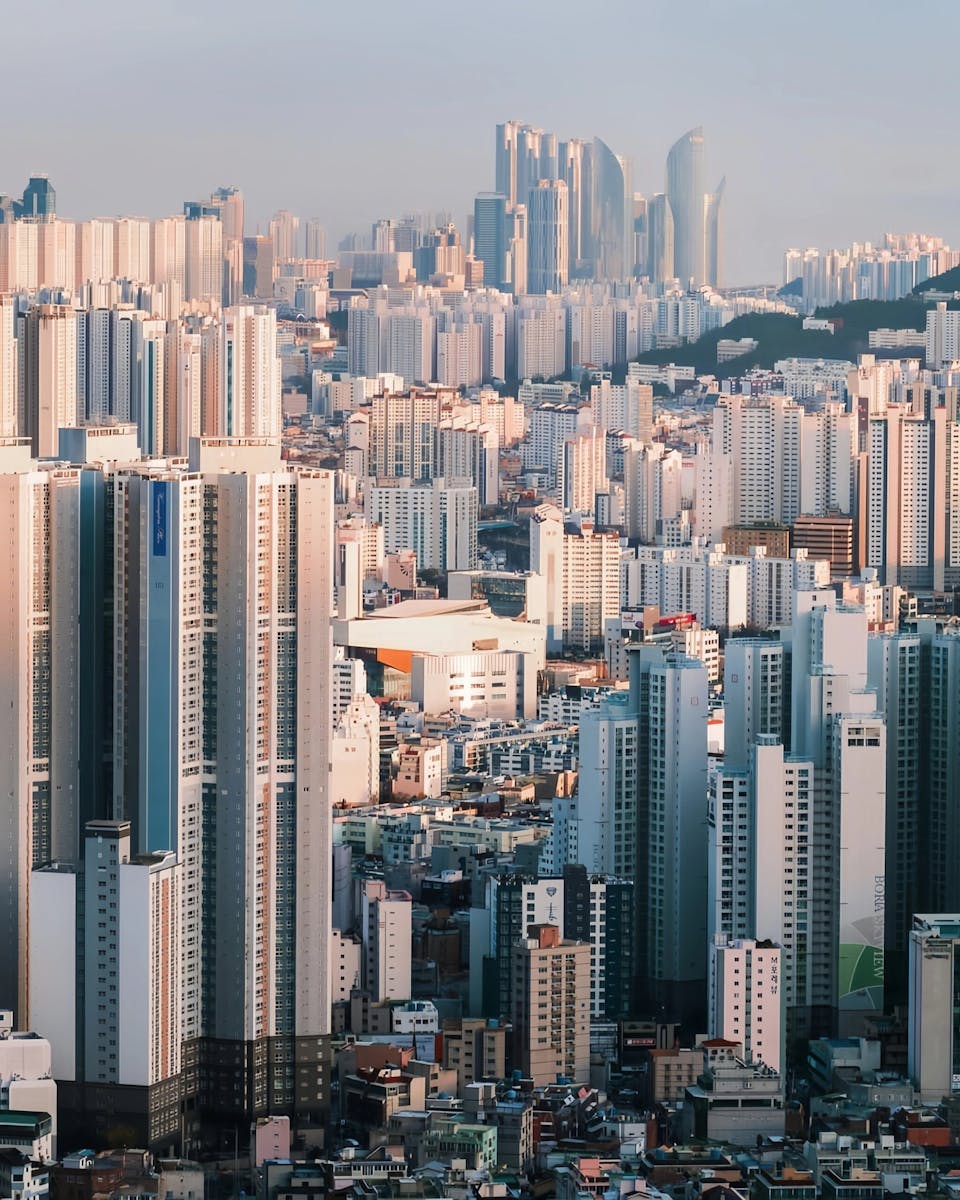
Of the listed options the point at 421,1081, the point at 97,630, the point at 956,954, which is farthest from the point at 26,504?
the point at 956,954

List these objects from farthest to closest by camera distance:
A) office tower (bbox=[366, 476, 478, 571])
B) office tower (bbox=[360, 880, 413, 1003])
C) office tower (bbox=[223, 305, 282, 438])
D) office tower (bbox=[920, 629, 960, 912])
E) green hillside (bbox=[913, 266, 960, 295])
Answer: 1. green hillside (bbox=[913, 266, 960, 295])
2. office tower (bbox=[223, 305, 282, 438])
3. office tower (bbox=[366, 476, 478, 571])
4. office tower (bbox=[920, 629, 960, 912])
5. office tower (bbox=[360, 880, 413, 1003])

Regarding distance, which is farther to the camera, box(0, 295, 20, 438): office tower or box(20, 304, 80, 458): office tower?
box(20, 304, 80, 458): office tower

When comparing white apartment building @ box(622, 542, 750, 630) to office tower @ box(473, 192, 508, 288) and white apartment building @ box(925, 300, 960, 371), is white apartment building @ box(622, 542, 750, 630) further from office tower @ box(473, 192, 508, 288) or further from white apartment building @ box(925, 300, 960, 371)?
office tower @ box(473, 192, 508, 288)

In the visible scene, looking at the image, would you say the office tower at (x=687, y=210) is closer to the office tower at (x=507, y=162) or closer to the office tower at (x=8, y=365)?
the office tower at (x=507, y=162)

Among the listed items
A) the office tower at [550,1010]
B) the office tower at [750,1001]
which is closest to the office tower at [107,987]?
the office tower at [550,1010]

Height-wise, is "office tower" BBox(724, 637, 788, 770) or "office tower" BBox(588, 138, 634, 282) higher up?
"office tower" BBox(588, 138, 634, 282)

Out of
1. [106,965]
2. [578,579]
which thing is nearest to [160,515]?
[106,965]

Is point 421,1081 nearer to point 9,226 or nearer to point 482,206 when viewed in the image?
point 9,226

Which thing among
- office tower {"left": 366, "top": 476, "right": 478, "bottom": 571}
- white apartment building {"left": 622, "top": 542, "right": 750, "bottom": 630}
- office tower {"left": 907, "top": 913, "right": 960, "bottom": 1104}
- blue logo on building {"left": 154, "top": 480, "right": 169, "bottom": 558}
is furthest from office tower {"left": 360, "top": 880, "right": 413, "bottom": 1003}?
office tower {"left": 366, "top": 476, "right": 478, "bottom": 571}
